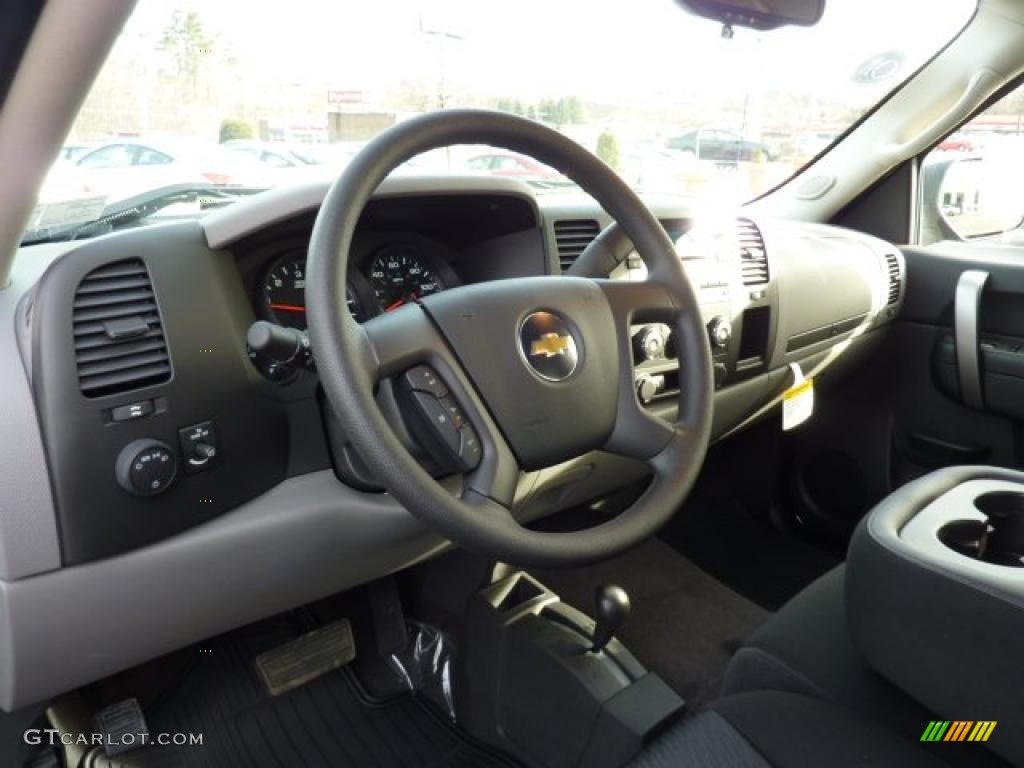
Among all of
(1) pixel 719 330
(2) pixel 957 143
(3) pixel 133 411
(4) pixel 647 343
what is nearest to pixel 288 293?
(3) pixel 133 411

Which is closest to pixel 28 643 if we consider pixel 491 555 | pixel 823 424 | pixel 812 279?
pixel 491 555

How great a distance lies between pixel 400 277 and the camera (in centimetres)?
159

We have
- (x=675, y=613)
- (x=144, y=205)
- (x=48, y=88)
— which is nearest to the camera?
(x=48, y=88)

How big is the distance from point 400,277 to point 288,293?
23 cm

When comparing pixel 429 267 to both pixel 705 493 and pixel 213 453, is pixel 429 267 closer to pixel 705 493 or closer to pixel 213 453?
pixel 213 453

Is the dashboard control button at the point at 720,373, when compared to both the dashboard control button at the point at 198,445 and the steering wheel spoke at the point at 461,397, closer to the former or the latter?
the steering wheel spoke at the point at 461,397

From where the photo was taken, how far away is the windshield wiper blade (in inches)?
51.3

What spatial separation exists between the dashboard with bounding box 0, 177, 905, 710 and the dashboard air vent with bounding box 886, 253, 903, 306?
1.14 metres

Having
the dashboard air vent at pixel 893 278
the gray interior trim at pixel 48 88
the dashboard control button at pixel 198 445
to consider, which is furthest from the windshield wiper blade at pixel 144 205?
the dashboard air vent at pixel 893 278

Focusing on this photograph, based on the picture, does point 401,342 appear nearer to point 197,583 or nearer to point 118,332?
point 118,332

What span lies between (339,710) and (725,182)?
5.84 feet

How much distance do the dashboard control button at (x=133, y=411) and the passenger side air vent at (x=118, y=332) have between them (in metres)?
0.03

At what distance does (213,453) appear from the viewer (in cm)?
125

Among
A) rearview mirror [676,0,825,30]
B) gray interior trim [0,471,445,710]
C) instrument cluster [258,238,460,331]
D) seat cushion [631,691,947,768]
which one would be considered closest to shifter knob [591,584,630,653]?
gray interior trim [0,471,445,710]
